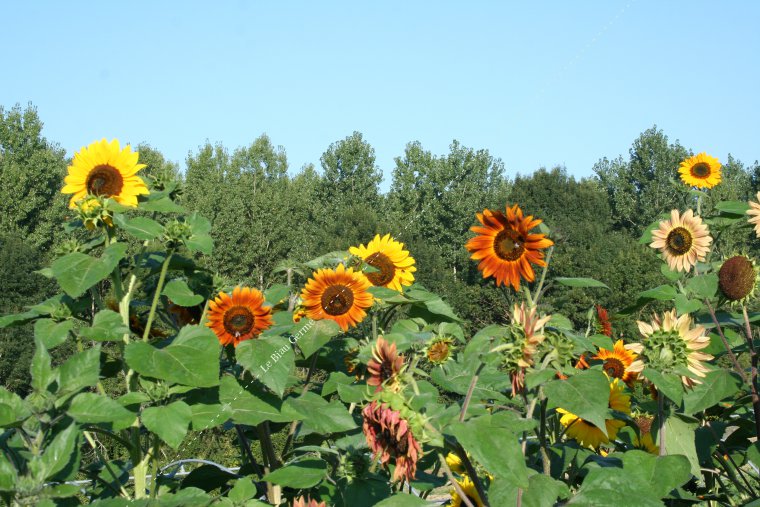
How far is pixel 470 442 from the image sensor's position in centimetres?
130

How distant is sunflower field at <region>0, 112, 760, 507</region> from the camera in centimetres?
144

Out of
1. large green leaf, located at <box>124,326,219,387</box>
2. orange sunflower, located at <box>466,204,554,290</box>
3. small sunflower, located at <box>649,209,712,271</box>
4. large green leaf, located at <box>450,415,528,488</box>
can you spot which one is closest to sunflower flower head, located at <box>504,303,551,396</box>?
large green leaf, located at <box>450,415,528,488</box>

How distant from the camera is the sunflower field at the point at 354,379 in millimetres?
1440

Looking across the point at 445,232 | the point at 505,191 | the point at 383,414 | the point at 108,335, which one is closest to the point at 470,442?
the point at 383,414

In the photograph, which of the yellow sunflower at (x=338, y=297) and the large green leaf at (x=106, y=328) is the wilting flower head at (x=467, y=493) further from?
the large green leaf at (x=106, y=328)

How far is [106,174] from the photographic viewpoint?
2.17 meters

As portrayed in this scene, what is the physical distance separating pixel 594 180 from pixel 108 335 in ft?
168

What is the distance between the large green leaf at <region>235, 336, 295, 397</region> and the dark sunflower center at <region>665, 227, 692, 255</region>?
5.03 feet

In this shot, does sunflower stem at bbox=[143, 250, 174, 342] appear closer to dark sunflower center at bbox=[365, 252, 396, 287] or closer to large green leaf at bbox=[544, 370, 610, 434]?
Answer: dark sunflower center at bbox=[365, 252, 396, 287]

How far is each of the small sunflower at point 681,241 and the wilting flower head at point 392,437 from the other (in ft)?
5.68

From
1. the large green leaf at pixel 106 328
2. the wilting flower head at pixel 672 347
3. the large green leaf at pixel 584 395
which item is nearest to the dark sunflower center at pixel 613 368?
the wilting flower head at pixel 672 347

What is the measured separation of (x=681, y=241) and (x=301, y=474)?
164cm

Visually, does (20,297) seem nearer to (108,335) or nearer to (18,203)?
(18,203)

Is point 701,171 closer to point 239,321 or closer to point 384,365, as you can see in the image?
point 239,321
